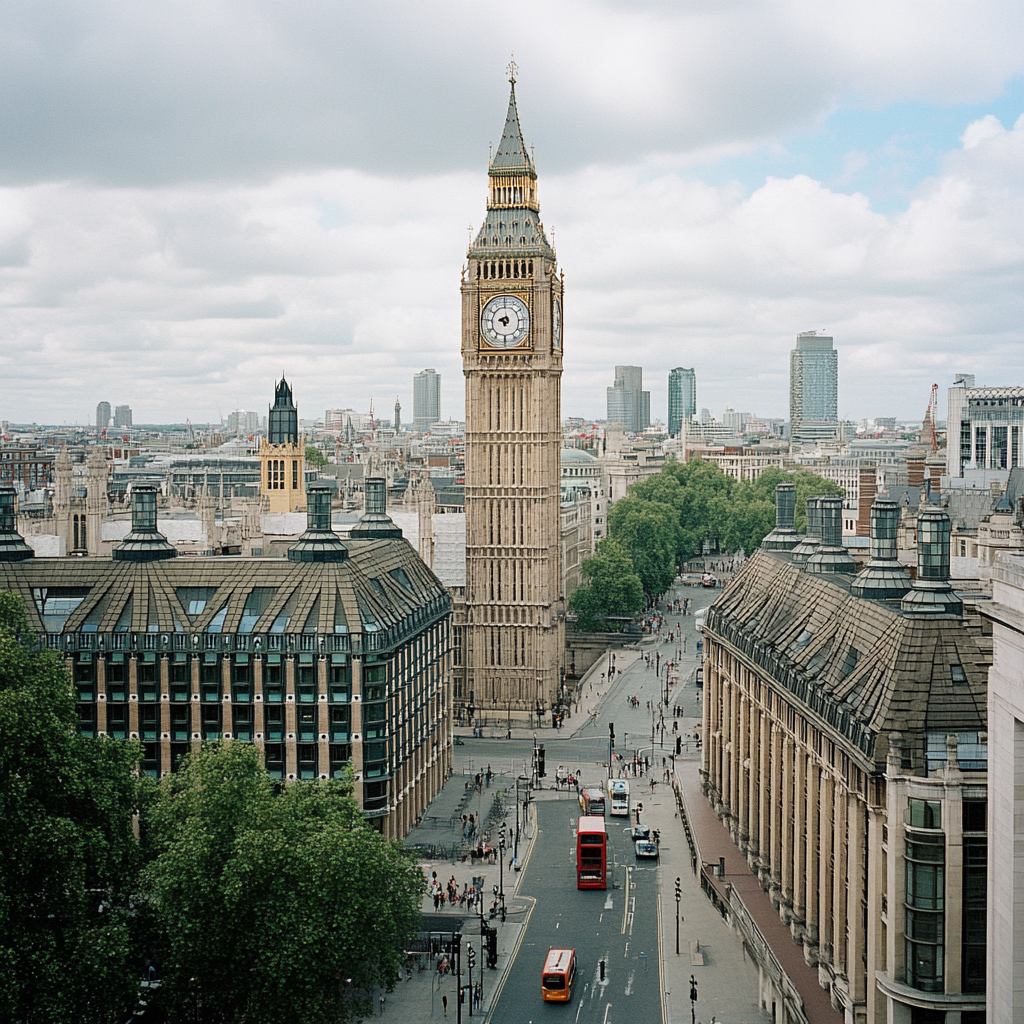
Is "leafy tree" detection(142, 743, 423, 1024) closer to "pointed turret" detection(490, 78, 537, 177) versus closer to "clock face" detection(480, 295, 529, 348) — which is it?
"clock face" detection(480, 295, 529, 348)

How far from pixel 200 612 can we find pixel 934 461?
12953cm

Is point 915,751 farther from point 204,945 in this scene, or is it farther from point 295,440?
point 295,440

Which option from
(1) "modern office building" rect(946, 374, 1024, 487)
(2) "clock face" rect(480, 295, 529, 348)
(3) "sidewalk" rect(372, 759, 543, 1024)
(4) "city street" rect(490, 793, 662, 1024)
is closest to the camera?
(4) "city street" rect(490, 793, 662, 1024)

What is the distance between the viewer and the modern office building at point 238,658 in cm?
7325

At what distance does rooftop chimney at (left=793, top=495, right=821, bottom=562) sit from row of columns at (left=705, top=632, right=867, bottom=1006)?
6462mm

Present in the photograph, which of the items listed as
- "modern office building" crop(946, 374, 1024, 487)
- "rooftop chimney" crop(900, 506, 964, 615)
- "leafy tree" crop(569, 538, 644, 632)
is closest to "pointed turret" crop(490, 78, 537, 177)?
"leafy tree" crop(569, 538, 644, 632)

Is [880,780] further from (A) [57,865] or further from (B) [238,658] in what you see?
(B) [238,658]

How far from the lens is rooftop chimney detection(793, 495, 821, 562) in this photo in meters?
76.4

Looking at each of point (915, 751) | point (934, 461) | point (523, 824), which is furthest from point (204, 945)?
point (934, 461)

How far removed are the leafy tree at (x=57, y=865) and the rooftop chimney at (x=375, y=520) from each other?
136 feet

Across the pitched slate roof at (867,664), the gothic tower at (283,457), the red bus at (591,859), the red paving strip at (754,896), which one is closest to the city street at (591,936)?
the red bus at (591,859)

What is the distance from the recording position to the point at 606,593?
14962cm

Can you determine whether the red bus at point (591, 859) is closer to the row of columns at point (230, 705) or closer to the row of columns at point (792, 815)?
the row of columns at point (792, 815)

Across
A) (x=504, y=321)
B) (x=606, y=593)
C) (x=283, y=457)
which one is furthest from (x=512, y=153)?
(x=606, y=593)
